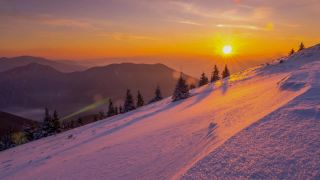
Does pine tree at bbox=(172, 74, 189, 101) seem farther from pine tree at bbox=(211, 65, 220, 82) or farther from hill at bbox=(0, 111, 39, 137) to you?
hill at bbox=(0, 111, 39, 137)

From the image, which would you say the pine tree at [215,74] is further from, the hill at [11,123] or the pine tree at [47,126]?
the hill at [11,123]

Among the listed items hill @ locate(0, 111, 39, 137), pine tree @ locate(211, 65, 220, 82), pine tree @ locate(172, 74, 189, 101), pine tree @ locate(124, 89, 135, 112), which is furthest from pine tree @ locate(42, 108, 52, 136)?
hill @ locate(0, 111, 39, 137)

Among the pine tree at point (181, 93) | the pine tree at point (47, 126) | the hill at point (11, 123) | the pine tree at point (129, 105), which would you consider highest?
the pine tree at point (181, 93)

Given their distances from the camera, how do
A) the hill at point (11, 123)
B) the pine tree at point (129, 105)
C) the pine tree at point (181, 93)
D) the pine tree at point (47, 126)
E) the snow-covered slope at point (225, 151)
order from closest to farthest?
the snow-covered slope at point (225, 151) < the pine tree at point (181, 93) < the pine tree at point (47, 126) < the pine tree at point (129, 105) < the hill at point (11, 123)

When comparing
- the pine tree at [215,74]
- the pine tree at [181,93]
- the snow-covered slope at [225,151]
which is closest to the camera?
the snow-covered slope at [225,151]

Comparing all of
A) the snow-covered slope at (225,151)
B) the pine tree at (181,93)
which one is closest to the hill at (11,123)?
the pine tree at (181,93)

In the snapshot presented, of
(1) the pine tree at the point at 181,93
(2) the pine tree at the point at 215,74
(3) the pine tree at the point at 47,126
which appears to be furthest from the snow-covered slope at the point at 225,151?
(2) the pine tree at the point at 215,74

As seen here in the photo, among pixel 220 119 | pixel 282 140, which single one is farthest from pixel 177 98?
pixel 282 140

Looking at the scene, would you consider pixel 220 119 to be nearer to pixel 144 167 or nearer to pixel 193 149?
pixel 193 149

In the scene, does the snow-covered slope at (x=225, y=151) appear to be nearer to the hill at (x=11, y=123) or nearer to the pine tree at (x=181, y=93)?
the pine tree at (x=181, y=93)

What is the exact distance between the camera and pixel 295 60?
45906 millimetres

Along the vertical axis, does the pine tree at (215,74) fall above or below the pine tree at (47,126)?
above

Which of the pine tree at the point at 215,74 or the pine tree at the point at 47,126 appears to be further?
the pine tree at the point at 215,74

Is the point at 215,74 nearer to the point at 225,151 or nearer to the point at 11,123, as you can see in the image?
the point at 225,151
